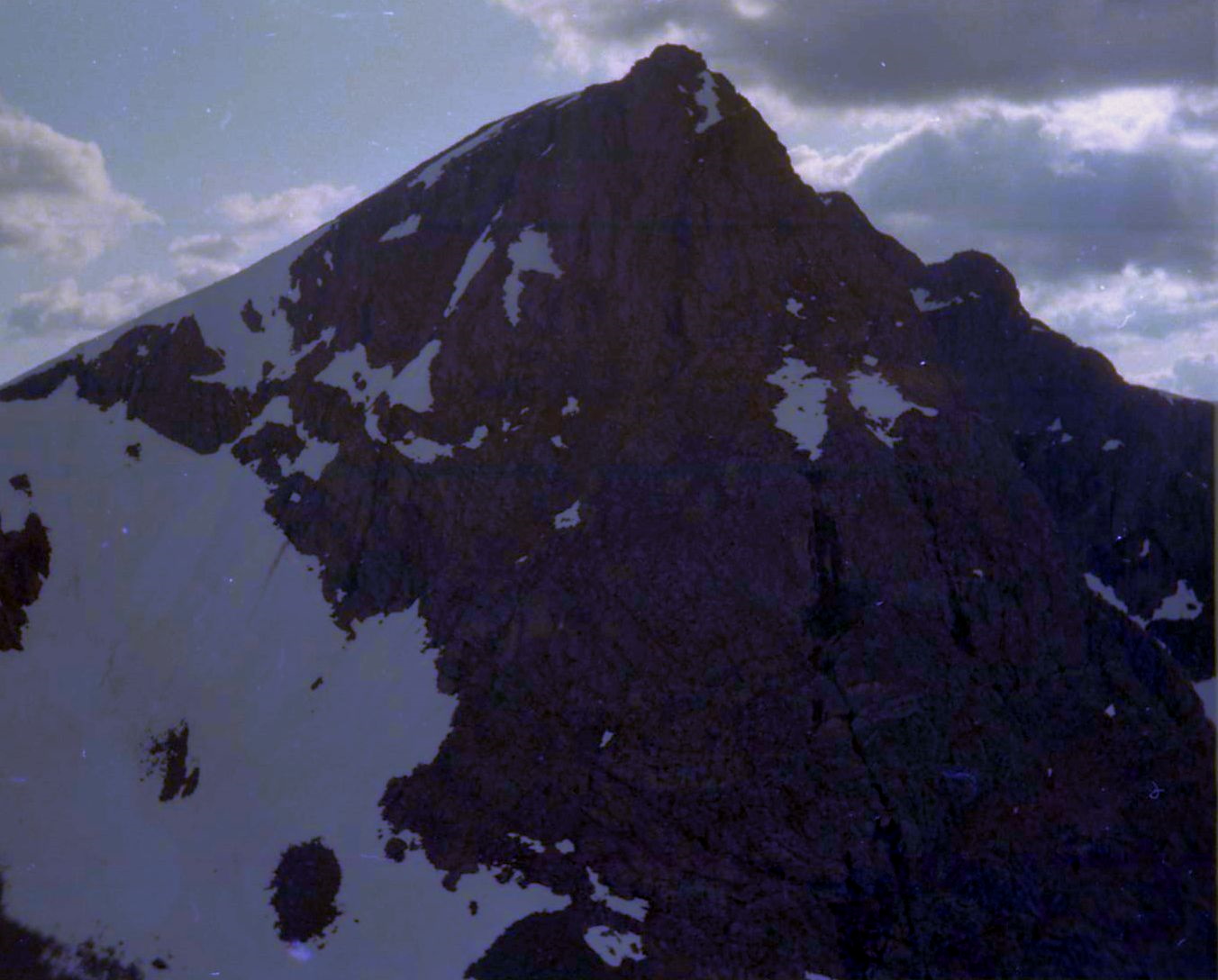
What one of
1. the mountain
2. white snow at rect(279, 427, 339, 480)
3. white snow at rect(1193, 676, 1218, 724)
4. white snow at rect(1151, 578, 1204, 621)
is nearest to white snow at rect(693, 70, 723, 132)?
the mountain

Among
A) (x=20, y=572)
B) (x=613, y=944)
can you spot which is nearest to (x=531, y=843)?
(x=613, y=944)

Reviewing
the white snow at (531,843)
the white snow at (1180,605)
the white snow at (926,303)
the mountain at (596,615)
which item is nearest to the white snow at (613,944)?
the mountain at (596,615)

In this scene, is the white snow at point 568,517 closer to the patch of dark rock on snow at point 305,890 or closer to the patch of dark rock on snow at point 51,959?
the patch of dark rock on snow at point 305,890

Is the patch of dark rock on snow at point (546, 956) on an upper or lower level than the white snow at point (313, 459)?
lower

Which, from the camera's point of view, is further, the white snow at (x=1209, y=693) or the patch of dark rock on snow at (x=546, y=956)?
the white snow at (x=1209, y=693)

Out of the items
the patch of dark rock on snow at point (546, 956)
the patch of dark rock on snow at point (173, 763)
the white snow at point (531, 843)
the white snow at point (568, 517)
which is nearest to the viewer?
the patch of dark rock on snow at point (546, 956)

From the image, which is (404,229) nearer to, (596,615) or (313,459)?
(313,459)

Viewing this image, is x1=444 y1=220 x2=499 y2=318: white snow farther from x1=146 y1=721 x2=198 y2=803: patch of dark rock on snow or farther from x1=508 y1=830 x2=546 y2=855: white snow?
x1=508 y1=830 x2=546 y2=855: white snow
